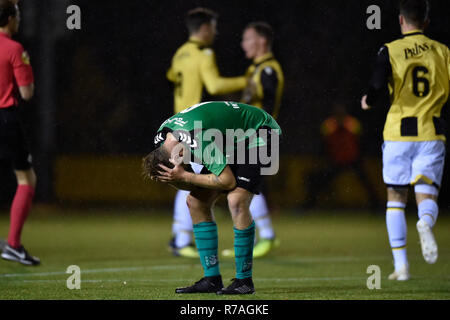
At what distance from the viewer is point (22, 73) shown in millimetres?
7582

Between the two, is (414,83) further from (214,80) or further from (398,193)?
(214,80)

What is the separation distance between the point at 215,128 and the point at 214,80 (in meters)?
3.42

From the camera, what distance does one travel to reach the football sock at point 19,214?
7551 mm

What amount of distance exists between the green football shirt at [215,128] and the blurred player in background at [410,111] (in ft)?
4.09

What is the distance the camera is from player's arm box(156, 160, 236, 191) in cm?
526

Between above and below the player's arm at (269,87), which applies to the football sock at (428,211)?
below

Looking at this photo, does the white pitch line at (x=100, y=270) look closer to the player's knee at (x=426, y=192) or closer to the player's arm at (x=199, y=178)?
the player's arm at (x=199, y=178)

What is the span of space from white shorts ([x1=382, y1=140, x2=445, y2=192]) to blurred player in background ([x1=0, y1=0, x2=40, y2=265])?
327cm

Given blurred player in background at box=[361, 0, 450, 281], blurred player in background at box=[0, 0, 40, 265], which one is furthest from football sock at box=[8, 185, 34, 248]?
blurred player in background at box=[361, 0, 450, 281]

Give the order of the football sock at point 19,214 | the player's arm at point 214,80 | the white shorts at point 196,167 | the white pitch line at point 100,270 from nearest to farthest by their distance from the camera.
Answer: the white shorts at point 196,167 < the white pitch line at point 100,270 < the football sock at point 19,214 < the player's arm at point 214,80

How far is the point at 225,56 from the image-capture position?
48.5 ft

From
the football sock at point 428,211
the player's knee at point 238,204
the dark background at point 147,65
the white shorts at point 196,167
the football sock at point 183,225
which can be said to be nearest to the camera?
the player's knee at point 238,204

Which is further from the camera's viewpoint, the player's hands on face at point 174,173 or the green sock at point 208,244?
the green sock at point 208,244

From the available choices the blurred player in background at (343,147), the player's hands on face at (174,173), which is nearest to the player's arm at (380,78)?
the player's hands on face at (174,173)
